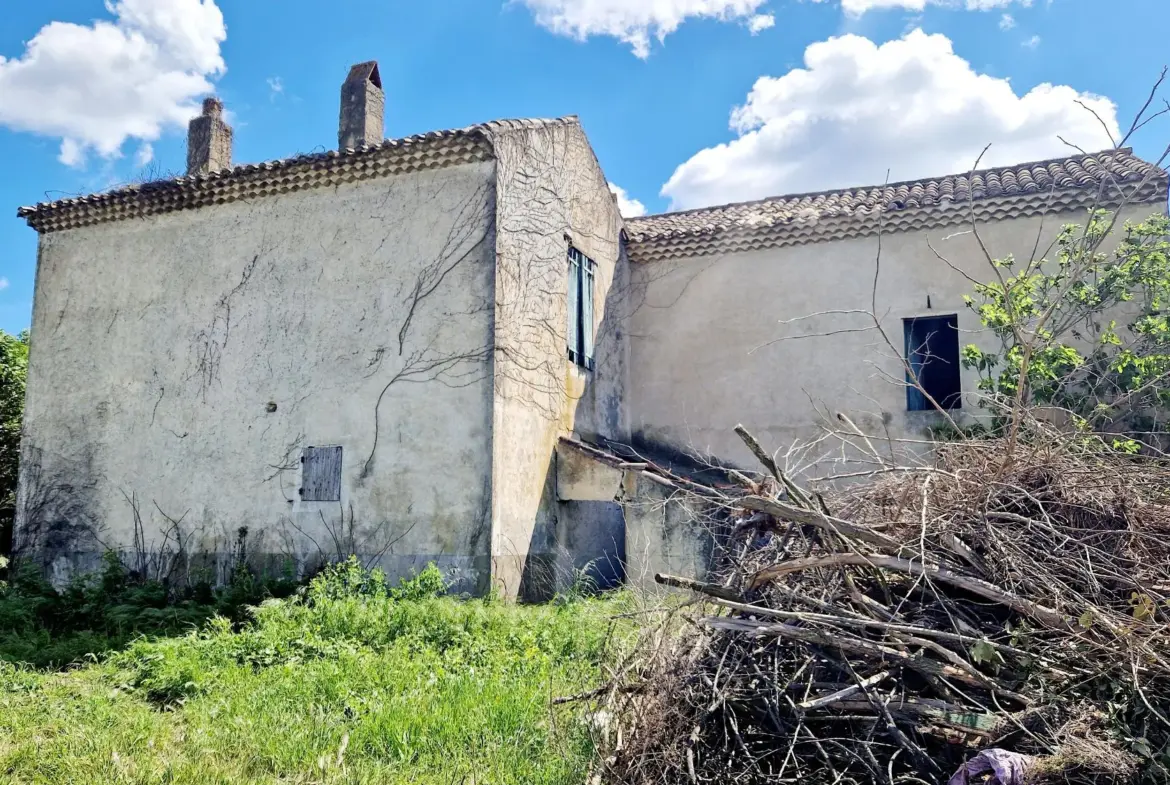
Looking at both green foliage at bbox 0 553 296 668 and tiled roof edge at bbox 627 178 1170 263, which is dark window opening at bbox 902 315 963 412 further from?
green foliage at bbox 0 553 296 668

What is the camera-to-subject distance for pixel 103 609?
9945 mm

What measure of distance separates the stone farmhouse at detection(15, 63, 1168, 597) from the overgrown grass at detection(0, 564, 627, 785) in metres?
2.17

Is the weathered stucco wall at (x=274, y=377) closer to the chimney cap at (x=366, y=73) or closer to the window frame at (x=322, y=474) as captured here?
the window frame at (x=322, y=474)

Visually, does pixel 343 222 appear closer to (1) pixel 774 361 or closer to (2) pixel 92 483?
(2) pixel 92 483

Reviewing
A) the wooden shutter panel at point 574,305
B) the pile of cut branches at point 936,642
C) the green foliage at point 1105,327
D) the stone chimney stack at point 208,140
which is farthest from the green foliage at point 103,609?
the green foliage at point 1105,327

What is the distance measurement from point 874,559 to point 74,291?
12.4 metres

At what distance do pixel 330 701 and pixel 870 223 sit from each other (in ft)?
33.3

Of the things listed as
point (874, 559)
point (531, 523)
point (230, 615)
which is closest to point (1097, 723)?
point (874, 559)

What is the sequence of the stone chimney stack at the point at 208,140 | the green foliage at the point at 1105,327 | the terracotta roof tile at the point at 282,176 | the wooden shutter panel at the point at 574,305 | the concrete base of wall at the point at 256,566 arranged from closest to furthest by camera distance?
the concrete base of wall at the point at 256,566 < the green foliage at the point at 1105,327 < the terracotta roof tile at the point at 282,176 < the wooden shutter panel at the point at 574,305 < the stone chimney stack at the point at 208,140

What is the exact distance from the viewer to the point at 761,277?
13.7 m

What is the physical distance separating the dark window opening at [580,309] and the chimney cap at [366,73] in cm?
430

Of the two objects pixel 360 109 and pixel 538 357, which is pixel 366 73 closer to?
pixel 360 109

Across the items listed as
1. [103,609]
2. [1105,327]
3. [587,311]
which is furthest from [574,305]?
[1105,327]

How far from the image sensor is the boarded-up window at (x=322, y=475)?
1059cm
